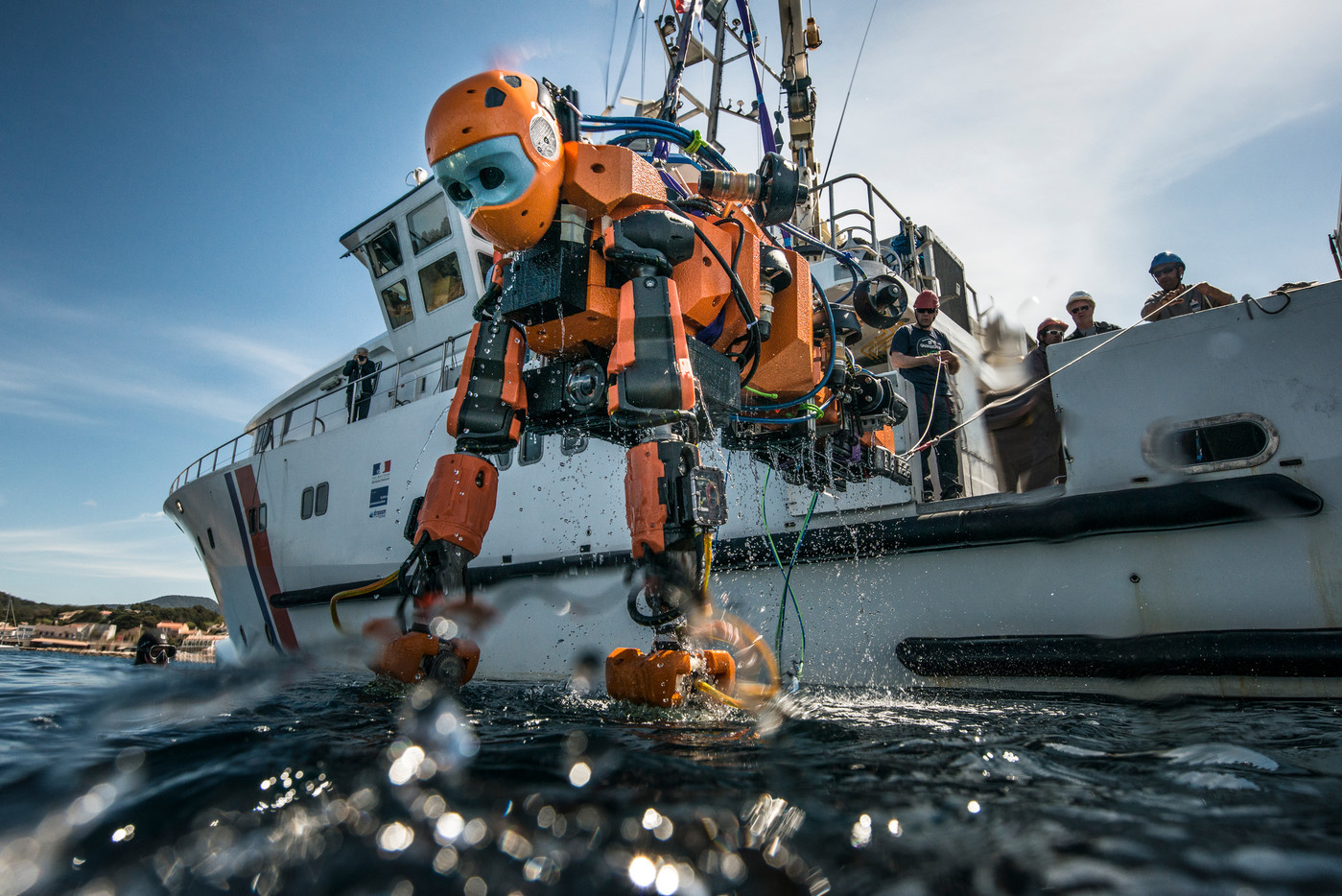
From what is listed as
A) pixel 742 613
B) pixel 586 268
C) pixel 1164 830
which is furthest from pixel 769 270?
pixel 1164 830

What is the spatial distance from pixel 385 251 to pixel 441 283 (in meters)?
0.94

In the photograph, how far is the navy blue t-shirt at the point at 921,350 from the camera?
158 inches

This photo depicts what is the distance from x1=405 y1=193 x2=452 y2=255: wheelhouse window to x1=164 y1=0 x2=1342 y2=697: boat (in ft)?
6.54

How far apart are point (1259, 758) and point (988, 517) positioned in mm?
2005

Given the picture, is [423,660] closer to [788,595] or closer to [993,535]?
[788,595]

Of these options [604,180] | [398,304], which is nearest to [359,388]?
[398,304]

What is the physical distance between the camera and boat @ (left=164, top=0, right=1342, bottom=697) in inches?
102

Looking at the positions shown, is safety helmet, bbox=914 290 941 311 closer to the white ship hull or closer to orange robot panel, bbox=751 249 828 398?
the white ship hull

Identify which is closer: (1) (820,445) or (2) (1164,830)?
(2) (1164,830)

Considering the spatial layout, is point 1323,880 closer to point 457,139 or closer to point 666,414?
point 666,414

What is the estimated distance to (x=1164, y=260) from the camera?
3.79m

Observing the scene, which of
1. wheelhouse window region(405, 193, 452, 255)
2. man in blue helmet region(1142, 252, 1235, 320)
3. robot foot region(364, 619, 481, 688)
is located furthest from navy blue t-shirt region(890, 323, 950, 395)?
wheelhouse window region(405, 193, 452, 255)

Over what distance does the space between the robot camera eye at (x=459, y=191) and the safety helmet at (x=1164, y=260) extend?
3.75m

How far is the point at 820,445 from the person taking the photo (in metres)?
3.51
